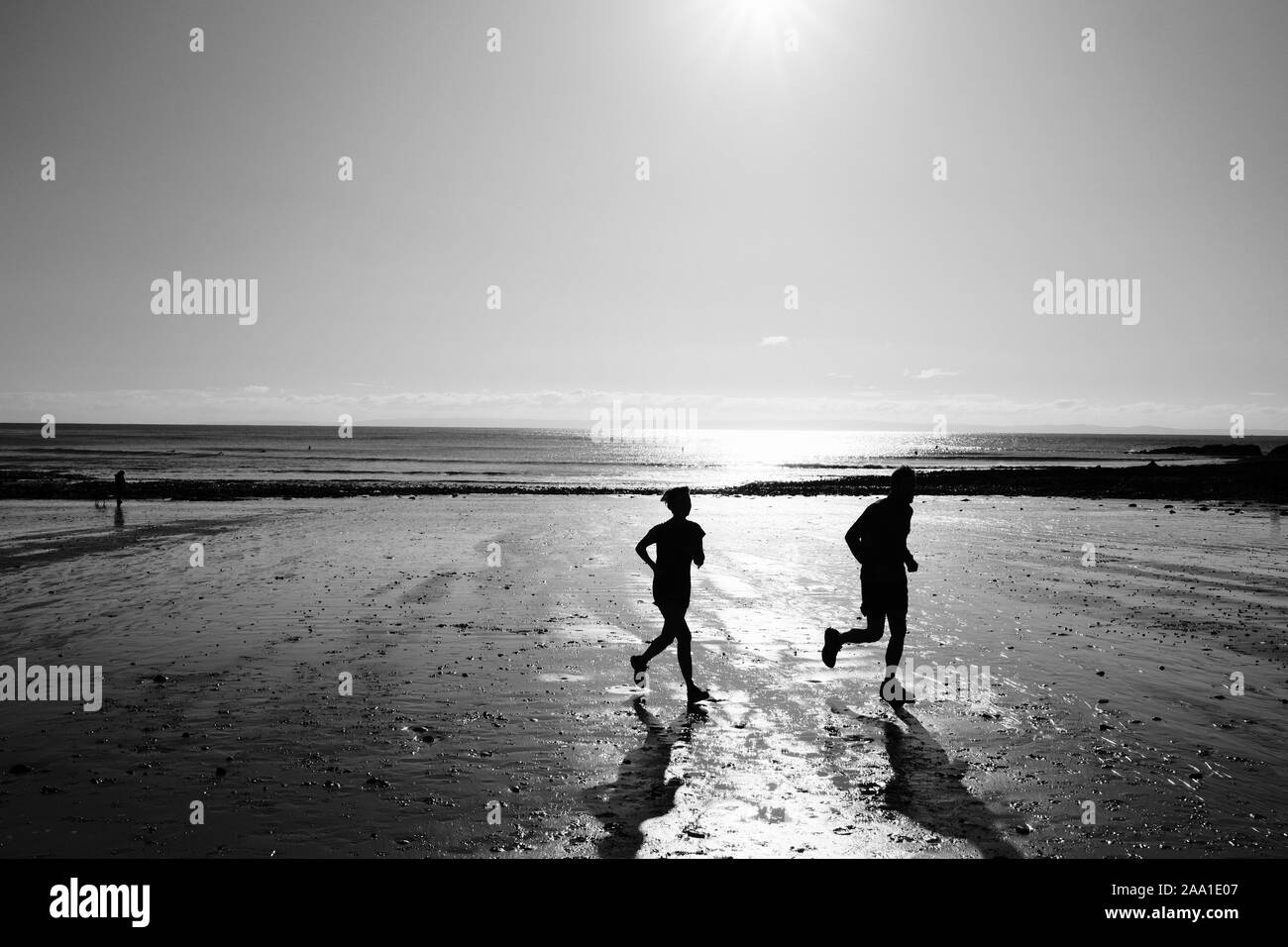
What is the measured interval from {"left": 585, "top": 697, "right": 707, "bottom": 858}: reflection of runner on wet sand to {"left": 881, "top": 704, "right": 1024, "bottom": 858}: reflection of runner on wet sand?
1716 mm

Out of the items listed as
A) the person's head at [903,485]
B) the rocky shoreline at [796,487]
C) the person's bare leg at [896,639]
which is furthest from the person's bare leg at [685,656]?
the rocky shoreline at [796,487]

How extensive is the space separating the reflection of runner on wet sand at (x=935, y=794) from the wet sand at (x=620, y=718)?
0.03 metres

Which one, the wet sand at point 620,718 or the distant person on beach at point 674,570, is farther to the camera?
the distant person on beach at point 674,570

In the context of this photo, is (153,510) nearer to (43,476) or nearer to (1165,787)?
(43,476)

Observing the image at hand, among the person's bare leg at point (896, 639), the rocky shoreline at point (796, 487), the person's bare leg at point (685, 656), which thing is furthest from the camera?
the rocky shoreline at point (796, 487)

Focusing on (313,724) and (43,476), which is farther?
(43,476)

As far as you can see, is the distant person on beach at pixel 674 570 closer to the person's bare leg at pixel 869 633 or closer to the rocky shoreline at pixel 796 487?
the person's bare leg at pixel 869 633

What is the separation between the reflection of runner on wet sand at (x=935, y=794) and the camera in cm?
526

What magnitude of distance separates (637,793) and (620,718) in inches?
73.6

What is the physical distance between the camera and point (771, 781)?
20.4ft

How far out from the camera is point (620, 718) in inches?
308

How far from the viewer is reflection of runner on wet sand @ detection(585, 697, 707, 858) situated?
523 centimetres

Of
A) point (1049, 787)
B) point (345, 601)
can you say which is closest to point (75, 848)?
point (1049, 787)
